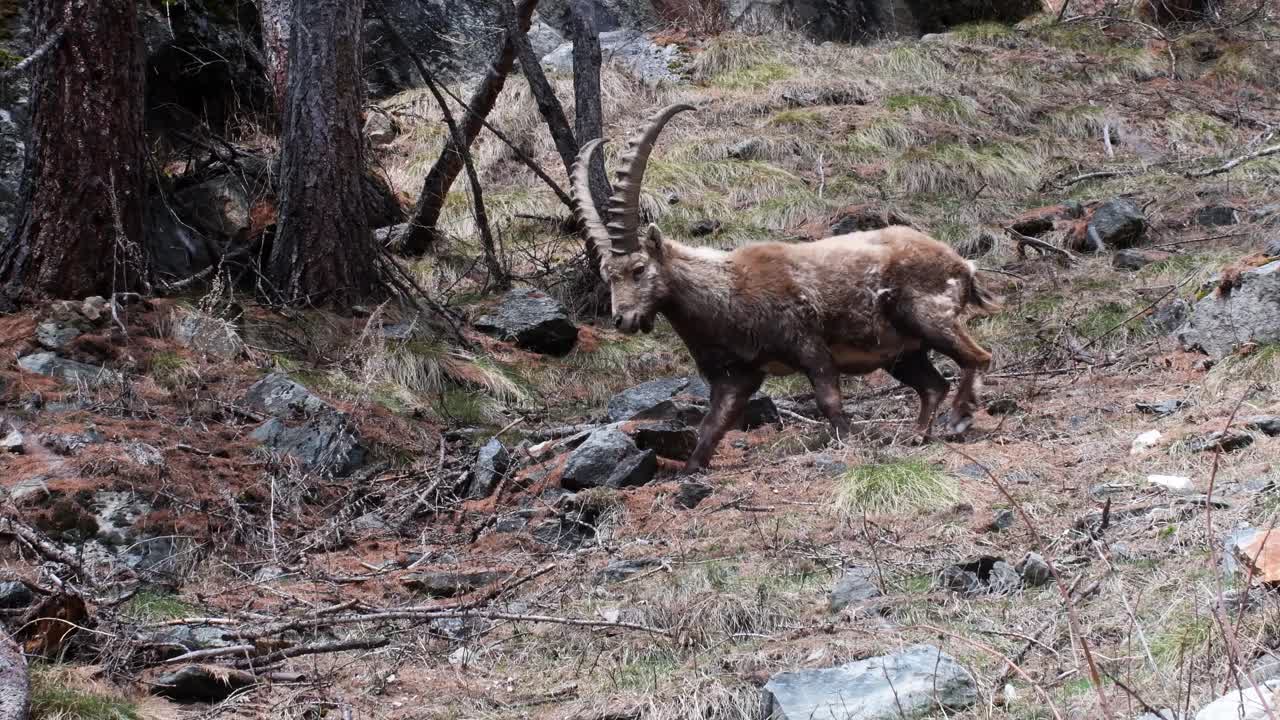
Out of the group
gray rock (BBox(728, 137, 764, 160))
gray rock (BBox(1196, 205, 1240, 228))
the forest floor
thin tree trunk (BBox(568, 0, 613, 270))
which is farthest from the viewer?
gray rock (BBox(728, 137, 764, 160))

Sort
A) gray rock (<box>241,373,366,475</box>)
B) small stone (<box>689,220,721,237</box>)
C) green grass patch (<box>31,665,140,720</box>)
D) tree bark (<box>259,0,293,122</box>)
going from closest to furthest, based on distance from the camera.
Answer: green grass patch (<box>31,665,140,720</box>) → gray rock (<box>241,373,366,475</box>) → tree bark (<box>259,0,293,122</box>) → small stone (<box>689,220,721,237</box>)

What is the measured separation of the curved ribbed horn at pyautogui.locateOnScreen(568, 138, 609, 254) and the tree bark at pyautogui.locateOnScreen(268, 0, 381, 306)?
6.75ft

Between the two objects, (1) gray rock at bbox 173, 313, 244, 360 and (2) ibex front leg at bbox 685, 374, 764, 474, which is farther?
(1) gray rock at bbox 173, 313, 244, 360

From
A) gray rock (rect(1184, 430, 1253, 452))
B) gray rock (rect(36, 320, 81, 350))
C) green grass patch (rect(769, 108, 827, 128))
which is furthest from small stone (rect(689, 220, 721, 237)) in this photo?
gray rock (rect(1184, 430, 1253, 452))

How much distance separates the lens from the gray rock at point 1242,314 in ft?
25.4

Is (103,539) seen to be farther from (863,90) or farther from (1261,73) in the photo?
(1261,73)

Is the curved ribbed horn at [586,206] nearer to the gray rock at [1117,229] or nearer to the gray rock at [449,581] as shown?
the gray rock at [449,581]

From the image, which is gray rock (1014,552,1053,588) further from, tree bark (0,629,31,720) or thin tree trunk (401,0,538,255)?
thin tree trunk (401,0,538,255)

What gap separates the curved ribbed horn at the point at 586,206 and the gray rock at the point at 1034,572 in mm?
3971

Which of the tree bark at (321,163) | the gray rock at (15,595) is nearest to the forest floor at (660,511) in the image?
the gray rock at (15,595)

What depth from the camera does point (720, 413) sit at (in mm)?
7832

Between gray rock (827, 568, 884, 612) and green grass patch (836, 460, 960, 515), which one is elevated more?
gray rock (827, 568, 884, 612)

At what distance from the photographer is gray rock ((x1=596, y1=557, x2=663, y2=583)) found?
5730 millimetres

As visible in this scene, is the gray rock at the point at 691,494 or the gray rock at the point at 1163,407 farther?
the gray rock at the point at 1163,407
